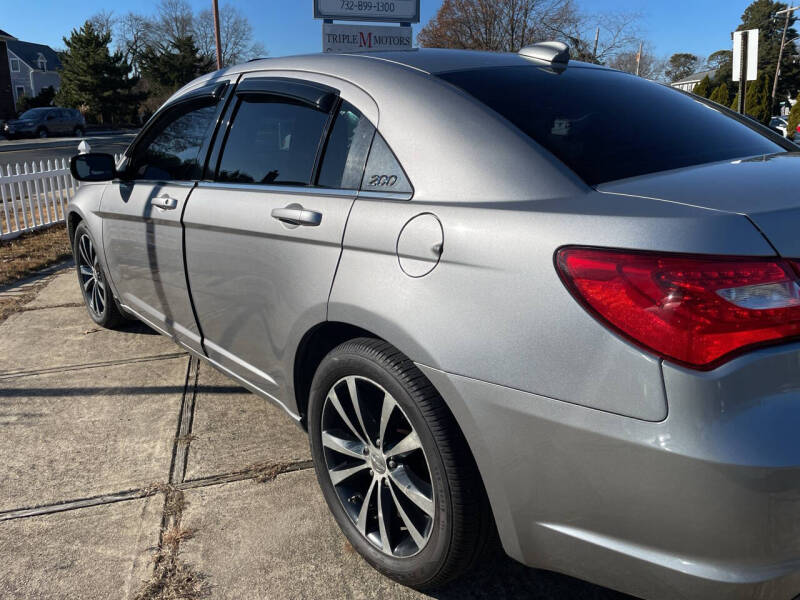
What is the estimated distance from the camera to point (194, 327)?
3217 mm

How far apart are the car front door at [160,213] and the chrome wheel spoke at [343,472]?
1212 mm

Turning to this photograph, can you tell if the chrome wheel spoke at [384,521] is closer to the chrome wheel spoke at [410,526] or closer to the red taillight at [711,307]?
the chrome wheel spoke at [410,526]

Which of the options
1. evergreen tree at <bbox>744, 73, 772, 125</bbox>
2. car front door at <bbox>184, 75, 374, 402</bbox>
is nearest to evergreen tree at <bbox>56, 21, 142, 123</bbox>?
evergreen tree at <bbox>744, 73, 772, 125</bbox>

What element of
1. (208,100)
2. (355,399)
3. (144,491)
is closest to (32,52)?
(208,100)

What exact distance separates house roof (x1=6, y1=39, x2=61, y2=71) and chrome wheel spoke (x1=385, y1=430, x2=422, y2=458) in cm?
8094

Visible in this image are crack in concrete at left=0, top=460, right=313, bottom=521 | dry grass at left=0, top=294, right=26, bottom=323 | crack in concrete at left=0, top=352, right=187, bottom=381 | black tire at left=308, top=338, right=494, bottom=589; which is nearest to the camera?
black tire at left=308, top=338, right=494, bottom=589

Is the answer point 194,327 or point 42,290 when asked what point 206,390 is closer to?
point 194,327

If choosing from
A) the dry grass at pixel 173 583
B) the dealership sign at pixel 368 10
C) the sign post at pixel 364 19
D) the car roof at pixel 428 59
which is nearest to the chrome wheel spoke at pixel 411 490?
the dry grass at pixel 173 583

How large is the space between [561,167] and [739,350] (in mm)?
670

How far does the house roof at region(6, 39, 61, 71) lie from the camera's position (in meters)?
69.2

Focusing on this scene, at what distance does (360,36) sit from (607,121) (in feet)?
30.2

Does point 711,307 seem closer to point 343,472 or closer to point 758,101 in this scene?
point 343,472

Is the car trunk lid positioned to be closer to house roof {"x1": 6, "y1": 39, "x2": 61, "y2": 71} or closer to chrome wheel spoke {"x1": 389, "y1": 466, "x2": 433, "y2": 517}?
chrome wheel spoke {"x1": 389, "y1": 466, "x2": 433, "y2": 517}

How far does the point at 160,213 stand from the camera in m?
3.23
